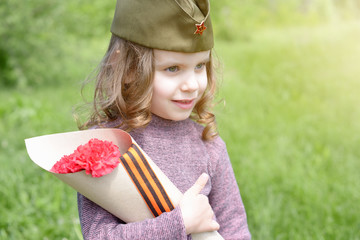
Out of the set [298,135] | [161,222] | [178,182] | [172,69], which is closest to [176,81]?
[172,69]

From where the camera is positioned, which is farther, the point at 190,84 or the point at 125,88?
the point at 125,88

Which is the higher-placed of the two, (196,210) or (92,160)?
(92,160)

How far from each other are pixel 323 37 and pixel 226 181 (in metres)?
7.08

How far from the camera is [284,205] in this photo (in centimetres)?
319

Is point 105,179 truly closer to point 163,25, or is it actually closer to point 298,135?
point 163,25

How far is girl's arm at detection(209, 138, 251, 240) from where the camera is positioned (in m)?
1.87

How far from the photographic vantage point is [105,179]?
144 centimetres

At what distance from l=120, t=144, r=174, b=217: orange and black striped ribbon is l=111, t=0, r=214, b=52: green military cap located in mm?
404

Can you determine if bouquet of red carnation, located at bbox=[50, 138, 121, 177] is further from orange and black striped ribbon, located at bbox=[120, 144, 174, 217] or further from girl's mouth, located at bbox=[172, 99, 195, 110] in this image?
girl's mouth, located at bbox=[172, 99, 195, 110]

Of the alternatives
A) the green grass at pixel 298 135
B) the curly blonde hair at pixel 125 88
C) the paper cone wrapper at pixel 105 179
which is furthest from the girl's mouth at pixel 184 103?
the green grass at pixel 298 135

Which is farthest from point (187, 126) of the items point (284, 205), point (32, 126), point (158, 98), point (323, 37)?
point (323, 37)

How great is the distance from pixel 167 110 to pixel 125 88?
8.9 inches

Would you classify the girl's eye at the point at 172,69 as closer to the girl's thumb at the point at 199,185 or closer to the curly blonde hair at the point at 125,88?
the curly blonde hair at the point at 125,88

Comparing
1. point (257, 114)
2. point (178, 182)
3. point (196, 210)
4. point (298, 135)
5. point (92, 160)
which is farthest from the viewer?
point (257, 114)
